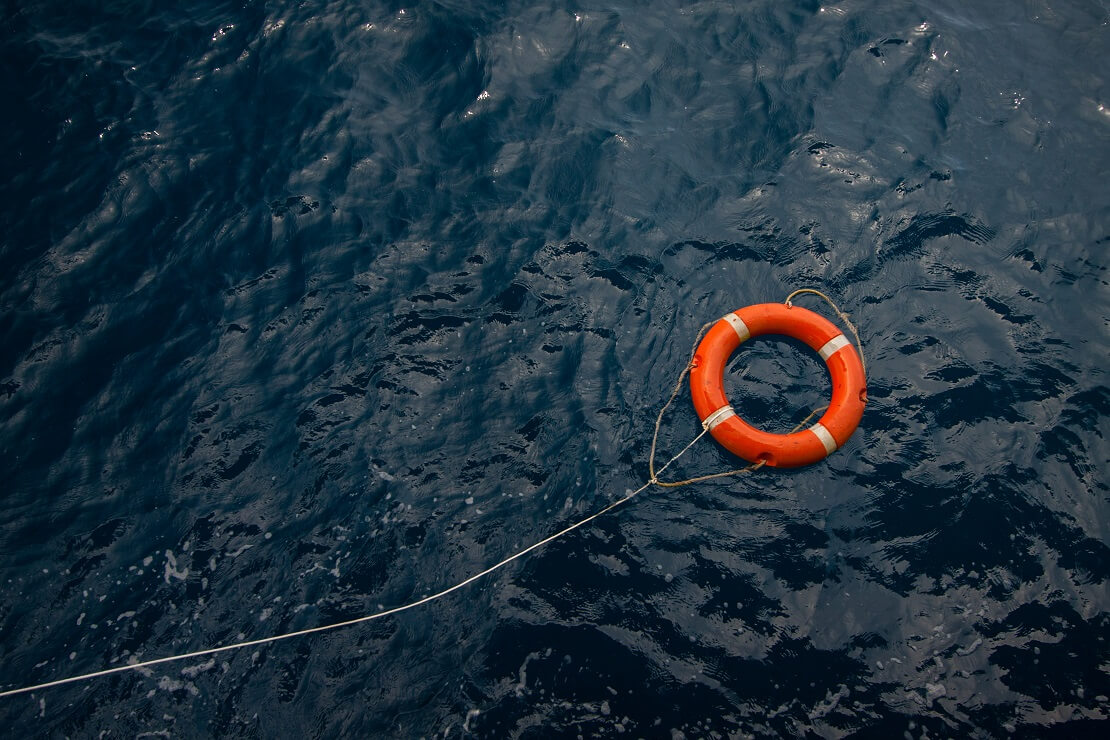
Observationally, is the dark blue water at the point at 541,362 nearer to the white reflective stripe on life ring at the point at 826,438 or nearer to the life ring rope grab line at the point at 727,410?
the life ring rope grab line at the point at 727,410

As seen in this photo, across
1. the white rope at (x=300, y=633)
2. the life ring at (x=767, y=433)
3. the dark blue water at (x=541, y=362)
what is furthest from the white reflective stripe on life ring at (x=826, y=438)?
the white rope at (x=300, y=633)

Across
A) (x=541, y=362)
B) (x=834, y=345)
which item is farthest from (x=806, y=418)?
(x=541, y=362)

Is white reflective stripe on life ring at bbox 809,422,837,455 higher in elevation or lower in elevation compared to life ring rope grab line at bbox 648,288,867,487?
lower

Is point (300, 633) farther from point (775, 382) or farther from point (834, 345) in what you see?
point (834, 345)

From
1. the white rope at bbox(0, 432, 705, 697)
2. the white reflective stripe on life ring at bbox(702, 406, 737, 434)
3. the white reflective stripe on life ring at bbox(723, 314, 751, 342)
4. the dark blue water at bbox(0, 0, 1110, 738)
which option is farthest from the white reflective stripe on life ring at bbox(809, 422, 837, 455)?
the white rope at bbox(0, 432, 705, 697)

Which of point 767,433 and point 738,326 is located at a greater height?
point 738,326

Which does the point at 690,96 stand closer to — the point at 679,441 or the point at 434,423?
the point at 679,441

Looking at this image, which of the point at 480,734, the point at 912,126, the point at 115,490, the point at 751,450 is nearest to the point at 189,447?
the point at 115,490

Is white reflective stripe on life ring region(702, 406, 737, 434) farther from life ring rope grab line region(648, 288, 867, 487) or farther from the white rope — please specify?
the white rope
